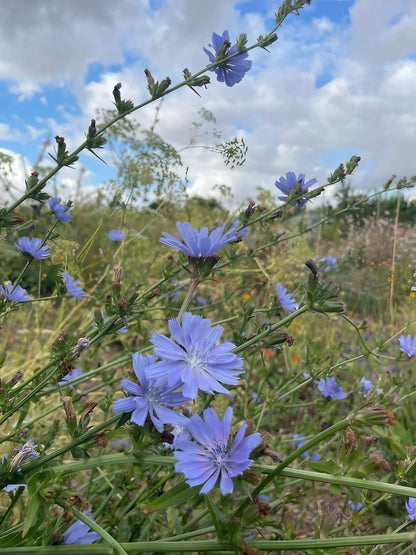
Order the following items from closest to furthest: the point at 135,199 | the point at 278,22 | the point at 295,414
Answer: the point at 278,22, the point at 135,199, the point at 295,414

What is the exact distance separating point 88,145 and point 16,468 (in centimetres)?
87

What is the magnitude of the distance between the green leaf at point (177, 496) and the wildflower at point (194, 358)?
0.79 ft

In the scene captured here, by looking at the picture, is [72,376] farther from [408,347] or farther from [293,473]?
[408,347]

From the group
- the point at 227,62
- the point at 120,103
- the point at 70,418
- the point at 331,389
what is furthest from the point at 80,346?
the point at 331,389

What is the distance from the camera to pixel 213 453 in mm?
808

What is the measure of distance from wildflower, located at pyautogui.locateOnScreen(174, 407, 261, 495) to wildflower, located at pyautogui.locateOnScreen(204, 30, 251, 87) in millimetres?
1191

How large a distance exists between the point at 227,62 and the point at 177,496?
1.32 m

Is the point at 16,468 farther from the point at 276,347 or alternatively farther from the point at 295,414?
the point at 295,414

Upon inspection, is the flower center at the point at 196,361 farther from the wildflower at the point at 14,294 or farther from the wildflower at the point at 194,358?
the wildflower at the point at 14,294

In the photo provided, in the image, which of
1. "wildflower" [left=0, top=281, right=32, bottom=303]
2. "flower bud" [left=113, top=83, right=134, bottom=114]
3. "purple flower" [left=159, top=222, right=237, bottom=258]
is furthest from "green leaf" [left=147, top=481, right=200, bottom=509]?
"flower bud" [left=113, top=83, right=134, bottom=114]

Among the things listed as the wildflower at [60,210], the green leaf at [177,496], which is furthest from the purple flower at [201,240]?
the wildflower at [60,210]

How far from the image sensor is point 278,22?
5.61 ft

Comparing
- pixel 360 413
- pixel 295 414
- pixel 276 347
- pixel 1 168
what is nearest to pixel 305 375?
pixel 276 347

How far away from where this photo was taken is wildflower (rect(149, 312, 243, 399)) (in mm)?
738
